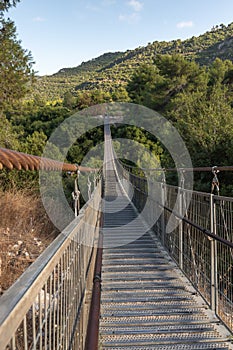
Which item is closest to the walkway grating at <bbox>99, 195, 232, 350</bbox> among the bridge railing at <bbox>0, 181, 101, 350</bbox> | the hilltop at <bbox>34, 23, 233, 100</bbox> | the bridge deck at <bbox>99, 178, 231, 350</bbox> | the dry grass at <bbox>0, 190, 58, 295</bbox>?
the bridge deck at <bbox>99, 178, 231, 350</bbox>

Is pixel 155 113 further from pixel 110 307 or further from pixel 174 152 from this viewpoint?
pixel 110 307

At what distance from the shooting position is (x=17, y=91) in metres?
10.9

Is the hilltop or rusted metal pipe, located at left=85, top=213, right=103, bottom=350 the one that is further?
the hilltop

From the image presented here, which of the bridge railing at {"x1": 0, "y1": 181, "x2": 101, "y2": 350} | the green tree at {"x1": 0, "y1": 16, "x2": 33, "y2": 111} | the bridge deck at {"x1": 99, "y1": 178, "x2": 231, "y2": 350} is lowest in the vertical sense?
the bridge deck at {"x1": 99, "y1": 178, "x2": 231, "y2": 350}

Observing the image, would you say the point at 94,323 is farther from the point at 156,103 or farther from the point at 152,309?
the point at 156,103

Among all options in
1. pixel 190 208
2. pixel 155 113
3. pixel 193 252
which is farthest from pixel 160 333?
pixel 155 113

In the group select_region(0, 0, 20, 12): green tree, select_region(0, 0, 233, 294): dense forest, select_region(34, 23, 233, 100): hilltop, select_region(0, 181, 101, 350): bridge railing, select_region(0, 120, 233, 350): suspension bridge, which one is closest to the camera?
select_region(0, 181, 101, 350): bridge railing

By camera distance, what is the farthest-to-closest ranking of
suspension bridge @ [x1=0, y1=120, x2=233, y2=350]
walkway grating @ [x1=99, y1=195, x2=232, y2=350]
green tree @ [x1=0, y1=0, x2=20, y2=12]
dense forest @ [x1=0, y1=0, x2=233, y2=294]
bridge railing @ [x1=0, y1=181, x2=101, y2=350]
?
green tree @ [x1=0, y1=0, x2=20, y2=12] < dense forest @ [x1=0, y1=0, x2=233, y2=294] < walkway grating @ [x1=99, y1=195, x2=232, y2=350] < suspension bridge @ [x1=0, y1=120, x2=233, y2=350] < bridge railing @ [x1=0, y1=181, x2=101, y2=350]

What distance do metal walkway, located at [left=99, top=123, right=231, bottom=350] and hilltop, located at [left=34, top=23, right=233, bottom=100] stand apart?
2281 inches

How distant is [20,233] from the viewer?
22.8ft

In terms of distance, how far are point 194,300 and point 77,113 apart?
3513cm

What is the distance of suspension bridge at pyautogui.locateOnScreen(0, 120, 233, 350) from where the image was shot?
1.30 meters

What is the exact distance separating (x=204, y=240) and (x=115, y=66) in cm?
8835

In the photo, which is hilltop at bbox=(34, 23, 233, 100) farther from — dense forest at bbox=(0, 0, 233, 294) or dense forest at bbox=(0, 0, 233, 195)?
dense forest at bbox=(0, 0, 233, 294)
